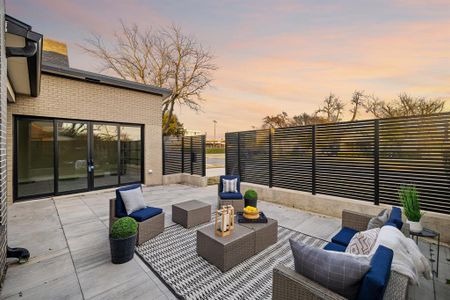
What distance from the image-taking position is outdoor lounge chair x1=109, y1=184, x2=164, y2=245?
3.55m

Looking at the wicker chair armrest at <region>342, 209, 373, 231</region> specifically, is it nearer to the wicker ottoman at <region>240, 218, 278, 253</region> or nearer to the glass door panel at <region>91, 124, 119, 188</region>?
the wicker ottoman at <region>240, 218, 278, 253</region>

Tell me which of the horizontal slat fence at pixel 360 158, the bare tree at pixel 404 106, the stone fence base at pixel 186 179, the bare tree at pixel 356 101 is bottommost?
the stone fence base at pixel 186 179

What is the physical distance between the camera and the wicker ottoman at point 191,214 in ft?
14.0

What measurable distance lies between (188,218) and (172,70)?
47.1ft

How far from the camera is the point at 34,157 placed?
6.43 m

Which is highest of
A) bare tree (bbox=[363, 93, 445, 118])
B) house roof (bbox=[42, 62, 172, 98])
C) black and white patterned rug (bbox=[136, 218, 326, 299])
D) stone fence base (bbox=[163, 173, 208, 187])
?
bare tree (bbox=[363, 93, 445, 118])

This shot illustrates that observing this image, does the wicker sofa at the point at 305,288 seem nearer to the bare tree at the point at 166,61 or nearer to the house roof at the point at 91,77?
the house roof at the point at 91,77

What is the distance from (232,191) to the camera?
5496mm

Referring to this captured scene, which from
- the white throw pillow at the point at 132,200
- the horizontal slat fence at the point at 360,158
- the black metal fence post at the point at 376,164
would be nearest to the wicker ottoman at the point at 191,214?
the white throw pillow at the point at 132,200

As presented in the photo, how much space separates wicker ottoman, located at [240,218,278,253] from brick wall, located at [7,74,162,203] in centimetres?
676

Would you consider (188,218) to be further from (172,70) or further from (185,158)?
(172,70)

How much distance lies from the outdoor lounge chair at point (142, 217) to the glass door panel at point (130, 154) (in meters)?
4.97

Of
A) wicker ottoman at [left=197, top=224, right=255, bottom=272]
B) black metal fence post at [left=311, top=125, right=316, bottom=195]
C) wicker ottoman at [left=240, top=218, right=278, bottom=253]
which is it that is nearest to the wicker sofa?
wicker ottoman at [left=197, top=224, right=255, bottom=272]

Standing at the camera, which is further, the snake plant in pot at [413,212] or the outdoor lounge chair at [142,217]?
the outdoor lounge chair at [142,217]
